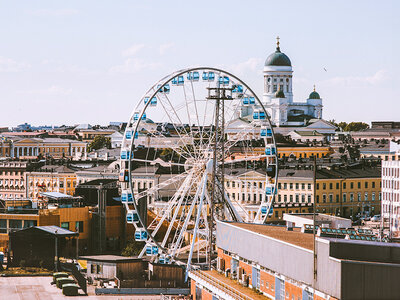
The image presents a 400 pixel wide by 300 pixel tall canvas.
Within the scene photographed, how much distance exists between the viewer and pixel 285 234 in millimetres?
45000

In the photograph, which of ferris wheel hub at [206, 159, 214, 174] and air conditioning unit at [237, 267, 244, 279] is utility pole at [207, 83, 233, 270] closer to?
ferris wheel hub at [206, 159, 214, 174]

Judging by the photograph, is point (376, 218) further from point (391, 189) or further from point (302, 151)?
point (302, 151)

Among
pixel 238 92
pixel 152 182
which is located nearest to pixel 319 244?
pixel 238 92

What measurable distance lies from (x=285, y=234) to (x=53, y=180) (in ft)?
322

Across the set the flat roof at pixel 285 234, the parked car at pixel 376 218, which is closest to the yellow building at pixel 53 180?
the parked car at pixel 376 218

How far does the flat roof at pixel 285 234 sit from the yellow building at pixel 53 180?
294ft

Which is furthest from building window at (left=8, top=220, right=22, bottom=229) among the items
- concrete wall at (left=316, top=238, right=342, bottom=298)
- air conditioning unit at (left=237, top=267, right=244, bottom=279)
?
concrete wall at (left=316, top=238, right=342, bottom=298)

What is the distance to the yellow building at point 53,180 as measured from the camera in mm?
138775

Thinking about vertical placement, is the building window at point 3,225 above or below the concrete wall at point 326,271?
below

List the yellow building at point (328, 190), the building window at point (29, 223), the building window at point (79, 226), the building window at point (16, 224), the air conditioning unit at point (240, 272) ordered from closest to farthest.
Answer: the air conditioning unit at point (240, 272) < the building window at point (29, 223) < the building window at point (16, 224) < the building window at point (79, 226) < the yellow building at point (328, 190)

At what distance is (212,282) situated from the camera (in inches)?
1802

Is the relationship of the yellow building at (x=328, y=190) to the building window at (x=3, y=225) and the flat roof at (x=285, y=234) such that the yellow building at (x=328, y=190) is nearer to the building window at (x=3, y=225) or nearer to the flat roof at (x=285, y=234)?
the building window at (x=3, y=225)

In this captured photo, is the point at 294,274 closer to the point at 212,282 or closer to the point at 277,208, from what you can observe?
the point at 212,282

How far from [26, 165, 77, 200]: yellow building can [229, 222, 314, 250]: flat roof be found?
8950cm
